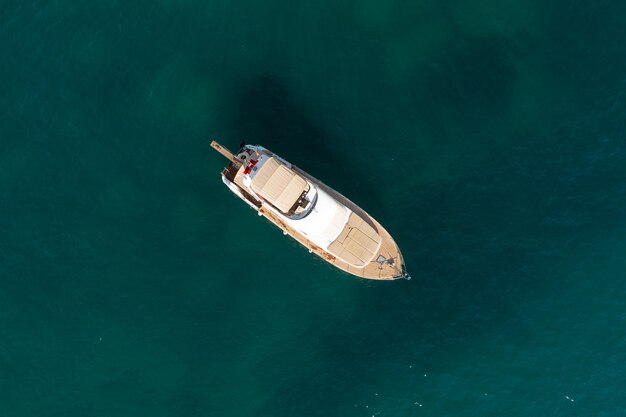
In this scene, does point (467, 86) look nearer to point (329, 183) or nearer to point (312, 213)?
point (329, 183)

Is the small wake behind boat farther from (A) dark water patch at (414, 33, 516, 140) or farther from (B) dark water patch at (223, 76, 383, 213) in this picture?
(A) dark water patch at (414, 33, 516, 140)

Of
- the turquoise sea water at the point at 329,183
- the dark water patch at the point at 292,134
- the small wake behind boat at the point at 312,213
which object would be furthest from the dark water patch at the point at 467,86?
the small wake behind boat at the point at 312,213

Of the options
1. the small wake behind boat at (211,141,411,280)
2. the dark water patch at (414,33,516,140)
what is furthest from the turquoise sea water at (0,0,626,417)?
the small wake behind boat at (211,141,411,280)

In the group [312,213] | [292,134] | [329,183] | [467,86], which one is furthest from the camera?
[467,86]

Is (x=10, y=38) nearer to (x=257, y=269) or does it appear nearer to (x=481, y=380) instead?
(x=257, y=269)

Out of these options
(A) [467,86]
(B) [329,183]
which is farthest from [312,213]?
(A) [467,86]
